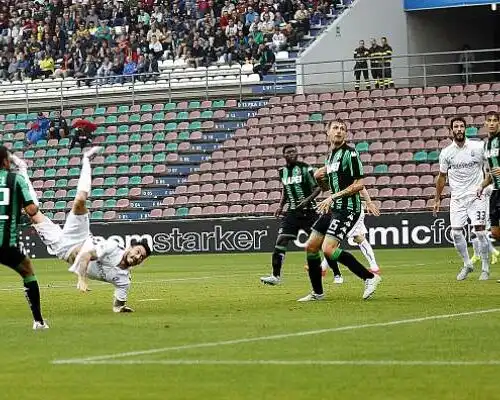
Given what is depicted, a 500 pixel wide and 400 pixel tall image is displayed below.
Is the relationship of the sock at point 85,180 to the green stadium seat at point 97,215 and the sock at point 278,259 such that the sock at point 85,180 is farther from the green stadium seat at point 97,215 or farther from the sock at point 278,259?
the green stadium seat at point 97,215

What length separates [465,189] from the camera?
2138 cm

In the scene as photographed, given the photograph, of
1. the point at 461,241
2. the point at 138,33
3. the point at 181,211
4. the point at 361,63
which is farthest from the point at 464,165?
the point at 138,33

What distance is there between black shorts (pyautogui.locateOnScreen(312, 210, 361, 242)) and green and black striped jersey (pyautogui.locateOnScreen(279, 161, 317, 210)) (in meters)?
5.08

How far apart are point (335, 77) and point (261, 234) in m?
10.0

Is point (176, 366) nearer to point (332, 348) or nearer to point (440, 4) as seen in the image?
point (332, 348)

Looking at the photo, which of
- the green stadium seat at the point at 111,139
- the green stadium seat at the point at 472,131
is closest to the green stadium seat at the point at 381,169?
the green stadium seat at the point at 472,131

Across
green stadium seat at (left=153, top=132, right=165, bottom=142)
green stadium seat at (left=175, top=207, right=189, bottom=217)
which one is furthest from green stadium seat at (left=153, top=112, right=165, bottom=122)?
→ green stadium seat at (left=175, top=207, right=189, bottom=217)

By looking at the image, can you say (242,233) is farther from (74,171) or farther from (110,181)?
(74,171)

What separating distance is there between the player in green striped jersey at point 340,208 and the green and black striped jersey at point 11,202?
415 centimetres

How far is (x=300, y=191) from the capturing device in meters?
22.0

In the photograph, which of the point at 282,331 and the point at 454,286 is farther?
the point at 454,286

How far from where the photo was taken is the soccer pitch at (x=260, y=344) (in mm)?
9195

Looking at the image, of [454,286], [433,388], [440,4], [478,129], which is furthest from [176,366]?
[440,4]

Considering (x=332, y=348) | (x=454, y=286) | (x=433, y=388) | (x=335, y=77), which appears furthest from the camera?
(x=335, y=77)
